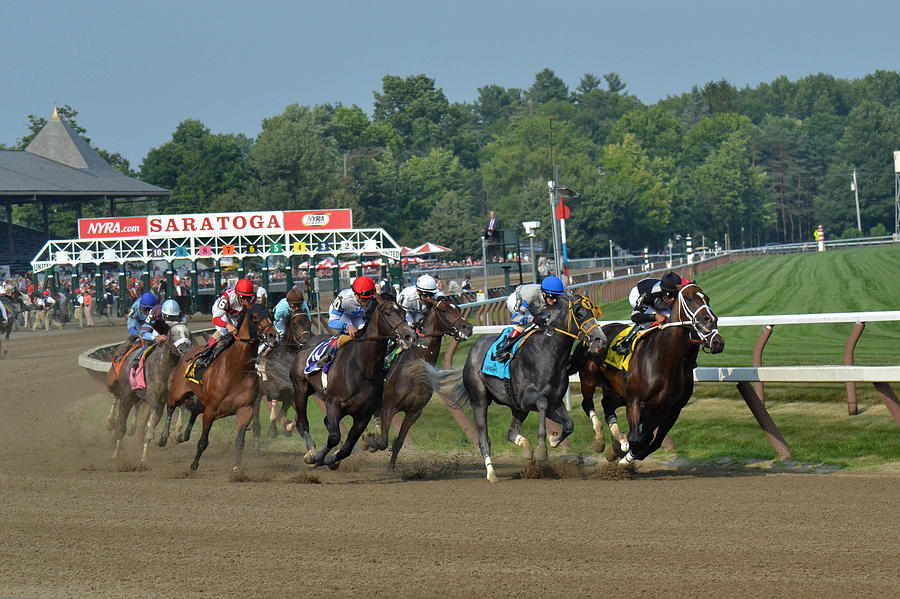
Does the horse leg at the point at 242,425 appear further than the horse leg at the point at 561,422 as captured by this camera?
Yes

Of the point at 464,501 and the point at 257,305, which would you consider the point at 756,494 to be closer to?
the point at 464,501

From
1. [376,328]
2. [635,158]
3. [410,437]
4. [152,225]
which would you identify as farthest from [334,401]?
[635,158]

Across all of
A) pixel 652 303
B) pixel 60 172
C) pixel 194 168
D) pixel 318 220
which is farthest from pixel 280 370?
pixel 194 168

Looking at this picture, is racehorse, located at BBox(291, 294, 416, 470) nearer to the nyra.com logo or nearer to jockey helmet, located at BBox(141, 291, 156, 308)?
jockey helmet, located at BBox(141, 291, 156, 308)

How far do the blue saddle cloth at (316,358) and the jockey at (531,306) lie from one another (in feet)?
5.25

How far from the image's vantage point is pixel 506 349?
383 inches

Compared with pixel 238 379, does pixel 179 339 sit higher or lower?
higher

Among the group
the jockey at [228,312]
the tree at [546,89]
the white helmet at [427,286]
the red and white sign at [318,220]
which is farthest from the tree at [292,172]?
the tree at [546,89]

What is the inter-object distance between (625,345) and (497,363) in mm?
1111

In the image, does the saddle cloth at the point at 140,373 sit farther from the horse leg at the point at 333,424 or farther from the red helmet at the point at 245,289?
the horse leg at the point at 333,424

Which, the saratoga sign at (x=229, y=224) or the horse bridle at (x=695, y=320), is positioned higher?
the saratoga sign at (x=229, y=224)

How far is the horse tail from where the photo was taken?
1029 cm

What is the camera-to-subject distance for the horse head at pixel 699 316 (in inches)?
334

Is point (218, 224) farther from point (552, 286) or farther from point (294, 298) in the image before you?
point (552, 286)
